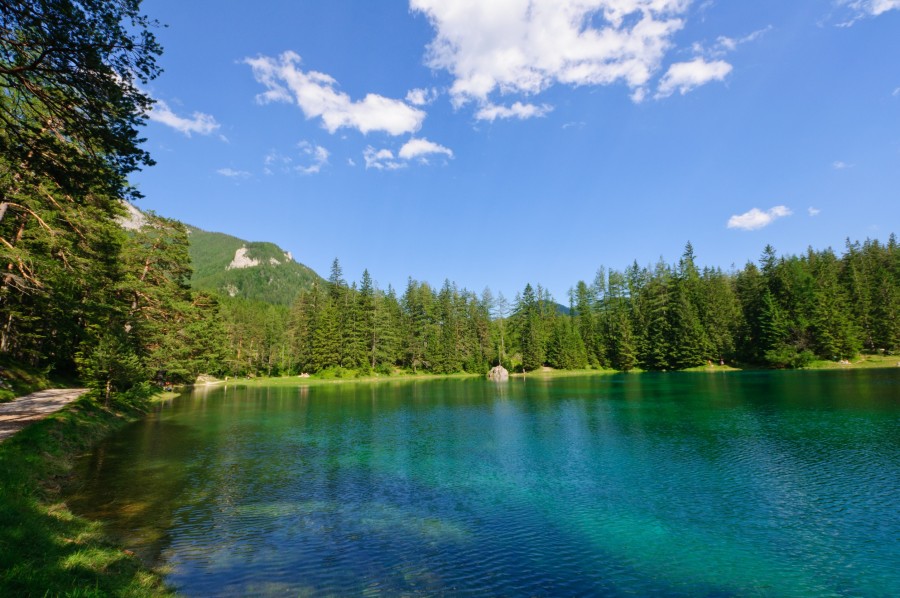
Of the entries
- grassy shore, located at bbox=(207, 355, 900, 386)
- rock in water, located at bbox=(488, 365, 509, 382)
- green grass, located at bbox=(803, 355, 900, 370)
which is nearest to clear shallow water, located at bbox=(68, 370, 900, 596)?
grassy shore, located at bbox=(207, 355, 900, 386)

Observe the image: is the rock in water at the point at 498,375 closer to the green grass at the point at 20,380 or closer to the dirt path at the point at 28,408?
the green grass at the point at 20,380

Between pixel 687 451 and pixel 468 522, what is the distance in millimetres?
15218

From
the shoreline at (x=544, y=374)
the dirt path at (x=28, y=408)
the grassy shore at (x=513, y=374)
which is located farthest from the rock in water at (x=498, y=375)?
the dirt path at (x=28, y=408)

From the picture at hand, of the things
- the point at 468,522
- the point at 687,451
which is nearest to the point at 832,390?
the point at 687,451

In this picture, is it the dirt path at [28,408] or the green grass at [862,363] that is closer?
the dirt path at [28,408]

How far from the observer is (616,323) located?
10575 centimetres

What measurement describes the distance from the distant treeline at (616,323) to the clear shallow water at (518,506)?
217 ft

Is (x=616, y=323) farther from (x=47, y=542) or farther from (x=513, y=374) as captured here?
(x=47, y=542)

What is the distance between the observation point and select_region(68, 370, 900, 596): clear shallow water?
10.9 metres

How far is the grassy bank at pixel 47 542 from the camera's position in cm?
755

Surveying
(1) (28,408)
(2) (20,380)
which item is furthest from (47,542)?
(2) (20,380)

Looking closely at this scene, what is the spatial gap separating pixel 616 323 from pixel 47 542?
108m

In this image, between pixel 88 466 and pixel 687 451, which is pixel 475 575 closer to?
pixel 687 451

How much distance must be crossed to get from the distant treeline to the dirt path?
212 feet
